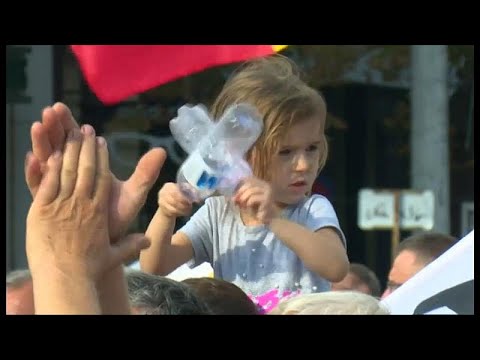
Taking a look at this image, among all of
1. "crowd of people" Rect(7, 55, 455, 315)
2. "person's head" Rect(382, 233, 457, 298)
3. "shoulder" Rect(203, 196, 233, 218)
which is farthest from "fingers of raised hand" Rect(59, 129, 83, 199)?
"person's head" Rect(382, 233, 457, 298)

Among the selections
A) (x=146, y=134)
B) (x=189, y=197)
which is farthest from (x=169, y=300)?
(x=146, y=134)

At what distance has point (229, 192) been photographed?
2029 mm

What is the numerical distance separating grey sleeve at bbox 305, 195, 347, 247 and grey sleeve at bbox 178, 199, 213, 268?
8.0 inches

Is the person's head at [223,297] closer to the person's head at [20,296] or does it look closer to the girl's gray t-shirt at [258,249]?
the girl's gray t-shirt at [258,249]

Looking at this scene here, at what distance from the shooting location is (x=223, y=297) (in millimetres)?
2041

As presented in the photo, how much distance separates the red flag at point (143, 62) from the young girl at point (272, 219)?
37 cm

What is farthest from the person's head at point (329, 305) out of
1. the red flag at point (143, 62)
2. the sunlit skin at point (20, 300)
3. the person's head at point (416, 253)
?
the person's head at point (416, 253)

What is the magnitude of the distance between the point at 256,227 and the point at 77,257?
746 millimetres

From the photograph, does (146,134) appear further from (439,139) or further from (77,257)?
(77,257)

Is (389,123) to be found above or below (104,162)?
above

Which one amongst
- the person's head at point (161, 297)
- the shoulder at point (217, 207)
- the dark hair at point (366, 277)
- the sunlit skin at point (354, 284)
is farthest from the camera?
the dark hair at point (366, 277)

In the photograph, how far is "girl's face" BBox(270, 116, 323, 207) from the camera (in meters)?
2.10

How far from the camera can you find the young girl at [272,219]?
2.08 meters
